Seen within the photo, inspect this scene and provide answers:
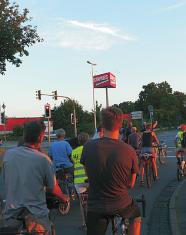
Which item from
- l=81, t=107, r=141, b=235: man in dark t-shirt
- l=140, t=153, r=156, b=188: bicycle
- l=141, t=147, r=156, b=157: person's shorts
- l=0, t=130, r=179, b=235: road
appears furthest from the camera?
l=141, t=147, r=156, b=157: person's shorts

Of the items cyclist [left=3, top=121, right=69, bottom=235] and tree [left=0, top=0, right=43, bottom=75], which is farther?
tree [left=0, top=0, right=43, bottom=75]

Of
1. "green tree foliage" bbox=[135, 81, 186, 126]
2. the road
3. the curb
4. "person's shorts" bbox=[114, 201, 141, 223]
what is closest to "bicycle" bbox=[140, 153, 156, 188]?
the road

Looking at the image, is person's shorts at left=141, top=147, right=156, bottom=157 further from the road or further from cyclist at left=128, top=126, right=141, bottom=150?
cyclist at left=128, top=126, right=141, bottom=150

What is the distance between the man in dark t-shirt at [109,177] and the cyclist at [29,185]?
356mm

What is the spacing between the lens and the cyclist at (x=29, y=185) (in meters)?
4.18

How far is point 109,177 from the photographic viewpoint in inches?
169

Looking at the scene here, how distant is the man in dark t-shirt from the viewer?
14.0 feet

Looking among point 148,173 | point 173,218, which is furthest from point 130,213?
point 148,173

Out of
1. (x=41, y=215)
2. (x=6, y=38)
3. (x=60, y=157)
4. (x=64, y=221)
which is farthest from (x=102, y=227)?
(x=6, y=38)

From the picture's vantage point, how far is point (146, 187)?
543 inches

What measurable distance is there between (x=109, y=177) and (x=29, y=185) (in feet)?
2.18

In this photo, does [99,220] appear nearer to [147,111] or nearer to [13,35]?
[13,35]

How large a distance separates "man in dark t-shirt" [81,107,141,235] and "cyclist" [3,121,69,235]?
1.17 feet

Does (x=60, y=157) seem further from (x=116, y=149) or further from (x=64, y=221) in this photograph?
(x=116, y=149)
